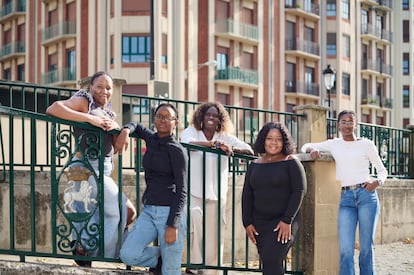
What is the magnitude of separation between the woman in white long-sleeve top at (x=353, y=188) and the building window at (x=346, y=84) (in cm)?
4838

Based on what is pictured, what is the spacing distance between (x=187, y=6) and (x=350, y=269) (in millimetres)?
35741

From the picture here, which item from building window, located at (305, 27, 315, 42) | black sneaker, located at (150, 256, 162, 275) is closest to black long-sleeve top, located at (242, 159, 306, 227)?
black sneaker, located at (150, 256, 162, 275)

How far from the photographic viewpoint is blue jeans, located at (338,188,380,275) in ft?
19.3

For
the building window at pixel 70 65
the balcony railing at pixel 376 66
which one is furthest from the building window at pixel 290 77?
the building window at pixel 70 65

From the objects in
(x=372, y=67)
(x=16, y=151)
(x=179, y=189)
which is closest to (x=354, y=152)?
(x=179, y=189)

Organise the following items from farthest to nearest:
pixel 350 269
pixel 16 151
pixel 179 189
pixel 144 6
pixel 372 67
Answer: pixel 372 67
pixel 144 6
pixel 16 151
pixel 350 269
pixel 179 189

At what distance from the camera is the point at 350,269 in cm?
586

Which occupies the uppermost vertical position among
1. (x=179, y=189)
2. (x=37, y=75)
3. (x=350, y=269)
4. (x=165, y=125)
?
(x=37, y=75)

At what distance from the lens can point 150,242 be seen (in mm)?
4949

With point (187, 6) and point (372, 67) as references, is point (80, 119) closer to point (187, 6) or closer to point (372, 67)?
point (187, 6)

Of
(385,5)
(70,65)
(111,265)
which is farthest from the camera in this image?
(385,5)

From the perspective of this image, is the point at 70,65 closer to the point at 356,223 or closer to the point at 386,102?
the point at 386,102

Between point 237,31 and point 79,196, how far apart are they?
1519 inches

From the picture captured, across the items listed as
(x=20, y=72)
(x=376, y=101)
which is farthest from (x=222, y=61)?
(x=376, y=101)
